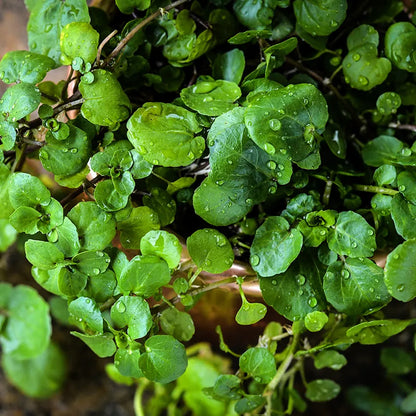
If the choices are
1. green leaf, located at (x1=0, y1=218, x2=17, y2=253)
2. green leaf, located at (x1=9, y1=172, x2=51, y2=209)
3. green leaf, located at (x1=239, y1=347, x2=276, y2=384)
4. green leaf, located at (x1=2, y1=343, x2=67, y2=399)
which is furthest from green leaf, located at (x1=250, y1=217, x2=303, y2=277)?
green leaf, located at (x1=2, y1=343, x2=67, y2=399)

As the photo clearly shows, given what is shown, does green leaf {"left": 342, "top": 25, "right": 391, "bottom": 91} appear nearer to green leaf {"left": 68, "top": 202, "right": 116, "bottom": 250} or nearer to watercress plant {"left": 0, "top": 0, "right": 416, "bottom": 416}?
Result: watercress plant {"left": 0, "top": 0, "right": 416, "bottom": 416}

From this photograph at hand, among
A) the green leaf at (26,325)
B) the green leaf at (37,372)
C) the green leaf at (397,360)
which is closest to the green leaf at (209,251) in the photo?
the green leaf at (26,325)

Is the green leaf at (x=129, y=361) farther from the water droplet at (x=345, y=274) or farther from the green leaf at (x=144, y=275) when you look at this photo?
the water droplet at (x=345, y=274)

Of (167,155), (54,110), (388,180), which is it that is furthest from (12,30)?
(388,180)

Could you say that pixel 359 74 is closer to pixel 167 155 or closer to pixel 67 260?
pixel 167 155

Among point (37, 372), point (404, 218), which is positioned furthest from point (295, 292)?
point (37, 372)

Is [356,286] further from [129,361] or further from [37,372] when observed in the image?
[37,372]

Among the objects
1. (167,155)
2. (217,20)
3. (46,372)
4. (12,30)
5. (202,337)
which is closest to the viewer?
(167,155)
